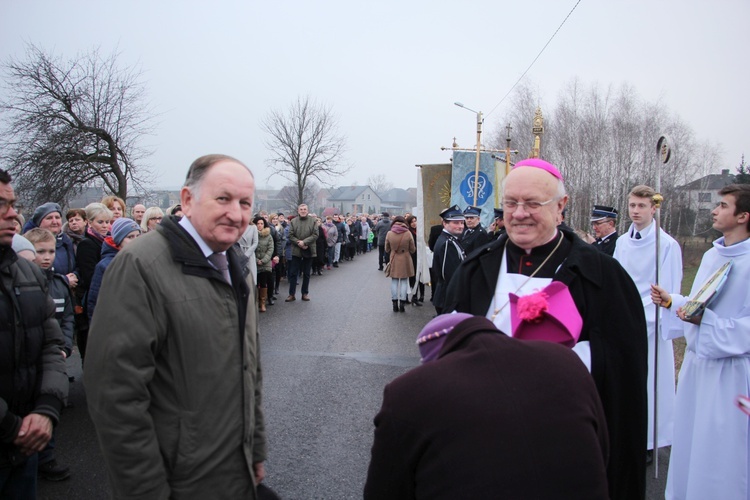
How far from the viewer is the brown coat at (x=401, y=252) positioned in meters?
10.8

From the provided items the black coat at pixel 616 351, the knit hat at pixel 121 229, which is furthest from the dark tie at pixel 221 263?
the knit hat at pixel 121 229

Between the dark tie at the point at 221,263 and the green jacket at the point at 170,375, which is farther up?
the dark tie at the point at 221,263

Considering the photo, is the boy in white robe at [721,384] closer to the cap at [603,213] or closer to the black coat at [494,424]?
the black coat at [494,424]

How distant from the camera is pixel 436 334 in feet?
4.91

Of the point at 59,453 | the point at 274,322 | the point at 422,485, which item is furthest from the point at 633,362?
the point at 274,322

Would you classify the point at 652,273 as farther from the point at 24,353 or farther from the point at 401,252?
the point at 401,252

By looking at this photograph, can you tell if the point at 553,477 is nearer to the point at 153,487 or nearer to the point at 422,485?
the point at 422,485

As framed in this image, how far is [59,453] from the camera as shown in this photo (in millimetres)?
4160

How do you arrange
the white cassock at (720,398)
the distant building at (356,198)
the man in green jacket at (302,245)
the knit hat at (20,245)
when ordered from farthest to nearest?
the distant building at (356,198), the man in green jacket at (302,245), the knit hat at (20,245), the white cassock at (720,398)

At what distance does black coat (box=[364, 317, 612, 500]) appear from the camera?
127 cm

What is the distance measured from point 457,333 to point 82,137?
19.9 metres

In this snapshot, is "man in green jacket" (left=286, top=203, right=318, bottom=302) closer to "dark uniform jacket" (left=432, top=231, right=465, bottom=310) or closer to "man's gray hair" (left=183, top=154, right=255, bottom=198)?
"dark uniform jacket" (left=432, top=231, right=465, bottom=310)

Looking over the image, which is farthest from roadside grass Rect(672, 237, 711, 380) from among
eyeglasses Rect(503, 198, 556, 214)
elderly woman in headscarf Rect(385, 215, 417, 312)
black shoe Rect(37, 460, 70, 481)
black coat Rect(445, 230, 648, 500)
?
black shoe Rect(37, 460, 70, 481)

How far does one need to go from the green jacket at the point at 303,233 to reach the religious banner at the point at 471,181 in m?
3.30
